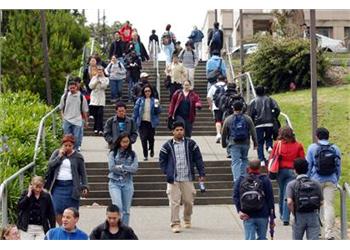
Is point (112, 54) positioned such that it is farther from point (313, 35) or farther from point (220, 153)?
point (313, 35)

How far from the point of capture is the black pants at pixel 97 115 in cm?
2205

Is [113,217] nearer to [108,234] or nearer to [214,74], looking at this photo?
[108,234]

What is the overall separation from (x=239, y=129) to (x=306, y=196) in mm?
3889

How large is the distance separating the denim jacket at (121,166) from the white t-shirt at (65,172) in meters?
0.59

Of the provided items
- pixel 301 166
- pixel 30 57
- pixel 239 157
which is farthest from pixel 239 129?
pixel 30 57

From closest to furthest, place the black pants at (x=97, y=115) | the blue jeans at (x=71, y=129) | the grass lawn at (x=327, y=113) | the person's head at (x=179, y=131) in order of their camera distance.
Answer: the person's head at (x=179, y=131), the blue jeans at (x=71, y=129), the grass lawn at (x=327, y=113), the black pants at (x=97, y=115)

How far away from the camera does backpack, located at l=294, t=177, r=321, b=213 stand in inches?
480

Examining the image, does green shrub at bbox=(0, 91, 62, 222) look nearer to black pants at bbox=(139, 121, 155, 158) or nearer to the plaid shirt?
black pants at bbox=(139, 121, 155, 158)

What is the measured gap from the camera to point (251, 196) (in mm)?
12109

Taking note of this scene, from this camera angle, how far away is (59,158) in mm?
13578

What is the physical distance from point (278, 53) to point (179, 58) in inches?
148

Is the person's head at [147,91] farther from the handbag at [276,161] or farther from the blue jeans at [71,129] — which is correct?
the handbag at [276,161]

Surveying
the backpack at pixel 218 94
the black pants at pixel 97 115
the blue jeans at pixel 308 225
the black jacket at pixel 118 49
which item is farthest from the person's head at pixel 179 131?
the black jacket at pixel 118 49

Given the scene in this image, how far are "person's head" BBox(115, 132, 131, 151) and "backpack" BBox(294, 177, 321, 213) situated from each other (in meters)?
2.70
